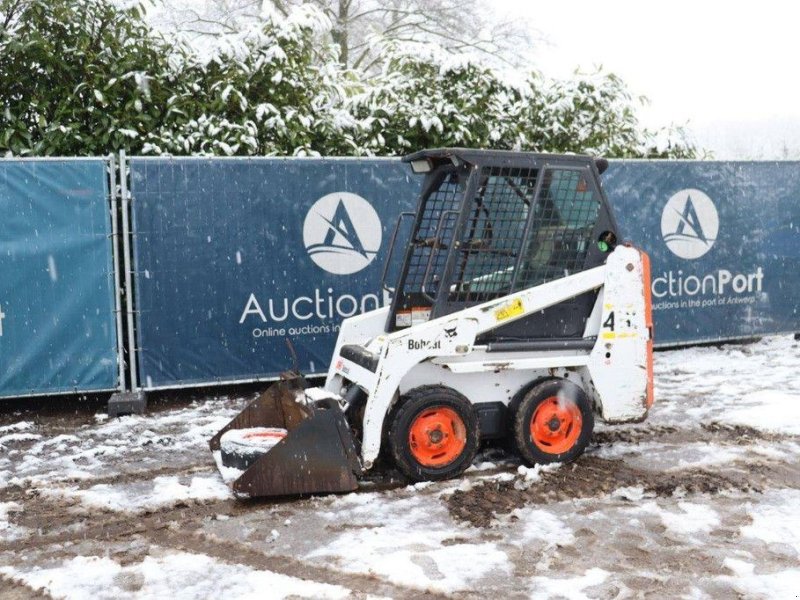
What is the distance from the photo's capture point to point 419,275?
5754mm

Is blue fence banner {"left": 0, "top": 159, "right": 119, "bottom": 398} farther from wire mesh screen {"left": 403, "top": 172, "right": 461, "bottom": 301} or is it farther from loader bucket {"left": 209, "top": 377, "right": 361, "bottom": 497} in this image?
loader bucket {"left": 209, "top": 377, "right": 361, "bottom": 497}

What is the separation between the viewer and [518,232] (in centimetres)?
521

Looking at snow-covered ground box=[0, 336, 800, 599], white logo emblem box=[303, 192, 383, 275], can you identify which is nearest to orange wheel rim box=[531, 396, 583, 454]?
snow-covered ground box=[0, 336, 800, 599]

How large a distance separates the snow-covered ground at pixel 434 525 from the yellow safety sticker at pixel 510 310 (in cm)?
103

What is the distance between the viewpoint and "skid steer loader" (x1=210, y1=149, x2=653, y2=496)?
495 centimetres

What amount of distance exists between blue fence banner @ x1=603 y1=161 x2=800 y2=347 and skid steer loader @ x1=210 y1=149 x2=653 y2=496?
3615 millimetres

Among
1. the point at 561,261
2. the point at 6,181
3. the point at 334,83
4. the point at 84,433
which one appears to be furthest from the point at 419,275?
the point at 334,83

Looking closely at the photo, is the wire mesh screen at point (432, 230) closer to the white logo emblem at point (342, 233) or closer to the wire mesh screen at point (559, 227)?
the wire mesh screen at point (559, 227)

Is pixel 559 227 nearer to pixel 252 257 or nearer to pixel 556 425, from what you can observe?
pixel 556 425

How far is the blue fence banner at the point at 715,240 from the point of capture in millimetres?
8930

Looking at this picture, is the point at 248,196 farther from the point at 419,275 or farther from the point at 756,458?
the point at 756,458

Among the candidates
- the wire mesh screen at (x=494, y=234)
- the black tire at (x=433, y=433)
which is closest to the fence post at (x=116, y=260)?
the black tire at (x=433, y=433)

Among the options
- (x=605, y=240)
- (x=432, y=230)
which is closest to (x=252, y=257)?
(x=432, y=230)

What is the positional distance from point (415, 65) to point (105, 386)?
232 inches
